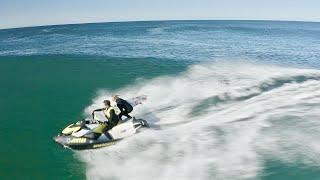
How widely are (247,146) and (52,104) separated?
13.5m

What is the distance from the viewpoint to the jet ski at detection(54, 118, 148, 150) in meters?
15.7

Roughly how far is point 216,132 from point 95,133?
5.14 meters

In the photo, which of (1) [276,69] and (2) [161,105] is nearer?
(2) [161,105]

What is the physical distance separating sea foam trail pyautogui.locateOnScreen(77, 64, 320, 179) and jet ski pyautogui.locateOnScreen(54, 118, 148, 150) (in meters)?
0.31

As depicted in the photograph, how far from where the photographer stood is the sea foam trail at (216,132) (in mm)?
14297

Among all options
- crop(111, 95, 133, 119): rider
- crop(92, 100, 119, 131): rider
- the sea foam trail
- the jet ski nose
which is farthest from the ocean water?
crop(111, 95, 133, 119): rider

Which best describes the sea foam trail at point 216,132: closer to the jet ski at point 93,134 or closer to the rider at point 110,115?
the jet ski at point 93,134

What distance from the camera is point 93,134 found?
1585cm

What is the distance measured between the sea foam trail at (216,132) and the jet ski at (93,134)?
311 millimetres

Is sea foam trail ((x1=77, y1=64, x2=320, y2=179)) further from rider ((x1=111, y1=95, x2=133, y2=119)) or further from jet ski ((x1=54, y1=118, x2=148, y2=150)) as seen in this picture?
rider ((x1=111, y1=95, x2=133, y2=119))

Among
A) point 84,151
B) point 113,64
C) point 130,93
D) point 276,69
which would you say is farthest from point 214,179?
point 113,64

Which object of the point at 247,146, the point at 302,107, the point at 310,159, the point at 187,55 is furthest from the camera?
the point at 187,55

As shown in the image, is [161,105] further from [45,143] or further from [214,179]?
[214,179]

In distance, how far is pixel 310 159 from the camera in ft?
48.9
